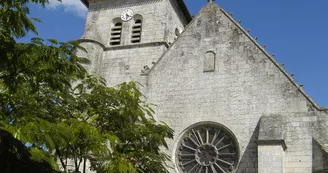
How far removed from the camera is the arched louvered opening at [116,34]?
831 inches

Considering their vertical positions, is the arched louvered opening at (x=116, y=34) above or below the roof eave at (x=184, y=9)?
below

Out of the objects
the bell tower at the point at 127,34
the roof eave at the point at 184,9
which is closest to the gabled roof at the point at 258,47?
the bell tower at the point at 127,34

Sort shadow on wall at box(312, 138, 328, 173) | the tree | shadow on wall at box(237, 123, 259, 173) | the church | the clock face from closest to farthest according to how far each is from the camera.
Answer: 1. the tree
2. shadow on wall at box(312, 138, 328, 173)
3. the church
4. shadow on wall at box(237, 123, 259, 173)
5. the clock face

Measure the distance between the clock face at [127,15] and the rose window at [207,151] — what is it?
9.18 meters

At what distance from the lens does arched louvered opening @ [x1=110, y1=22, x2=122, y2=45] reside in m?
21.1

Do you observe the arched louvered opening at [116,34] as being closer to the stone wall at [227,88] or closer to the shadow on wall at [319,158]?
the stone wall at [227,88]

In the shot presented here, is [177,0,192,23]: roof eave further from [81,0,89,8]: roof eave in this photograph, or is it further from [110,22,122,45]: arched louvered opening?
[81,0,89,8]: roof eave

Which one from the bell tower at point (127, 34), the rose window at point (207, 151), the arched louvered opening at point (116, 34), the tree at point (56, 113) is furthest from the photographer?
the arched louvered opening at point (116, 34)

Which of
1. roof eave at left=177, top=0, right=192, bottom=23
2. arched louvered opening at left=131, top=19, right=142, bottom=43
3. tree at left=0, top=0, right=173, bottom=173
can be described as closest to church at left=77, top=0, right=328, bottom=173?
tree at left=0, top=0, right=173, bottom=173

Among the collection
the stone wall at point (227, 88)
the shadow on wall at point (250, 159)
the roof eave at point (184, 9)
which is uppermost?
the roof eave at point (184, 9)

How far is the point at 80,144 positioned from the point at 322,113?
7.91m

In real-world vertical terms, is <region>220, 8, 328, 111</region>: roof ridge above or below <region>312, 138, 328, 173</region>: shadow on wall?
above

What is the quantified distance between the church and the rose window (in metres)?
0.03

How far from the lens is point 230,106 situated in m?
14.3
